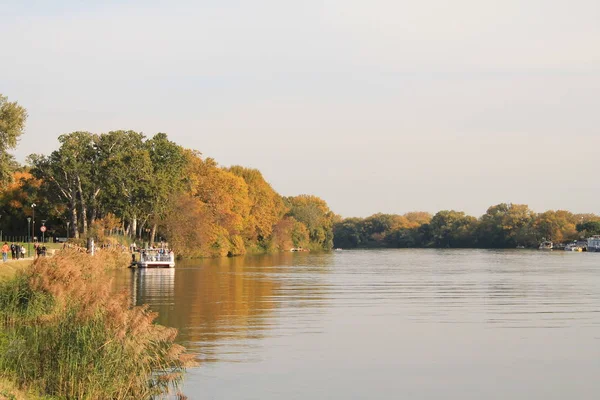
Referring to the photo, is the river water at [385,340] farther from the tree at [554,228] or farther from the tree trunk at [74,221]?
the tree at [554,228]

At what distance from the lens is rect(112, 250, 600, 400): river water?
66.1ft

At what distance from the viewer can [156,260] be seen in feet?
246

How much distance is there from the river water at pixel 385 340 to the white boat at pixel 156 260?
69.9ft

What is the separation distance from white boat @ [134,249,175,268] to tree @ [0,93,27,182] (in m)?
18.8

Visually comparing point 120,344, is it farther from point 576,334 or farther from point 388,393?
point 576,334

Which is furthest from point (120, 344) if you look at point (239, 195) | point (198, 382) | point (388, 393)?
point (239, 195)

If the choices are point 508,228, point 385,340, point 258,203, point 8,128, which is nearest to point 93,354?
point 385,340

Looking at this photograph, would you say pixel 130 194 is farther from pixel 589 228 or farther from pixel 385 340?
pixel 589 228

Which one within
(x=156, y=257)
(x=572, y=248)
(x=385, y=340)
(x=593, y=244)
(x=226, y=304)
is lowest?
(x=385, y=340)

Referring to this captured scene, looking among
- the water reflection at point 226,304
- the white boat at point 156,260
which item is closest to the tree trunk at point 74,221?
the white boat at point 156,260

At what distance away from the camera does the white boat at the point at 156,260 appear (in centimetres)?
7331

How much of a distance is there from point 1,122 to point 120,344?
43299 millimetres

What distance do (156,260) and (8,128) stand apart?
74.7 feet

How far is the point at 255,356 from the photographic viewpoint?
933 inches
